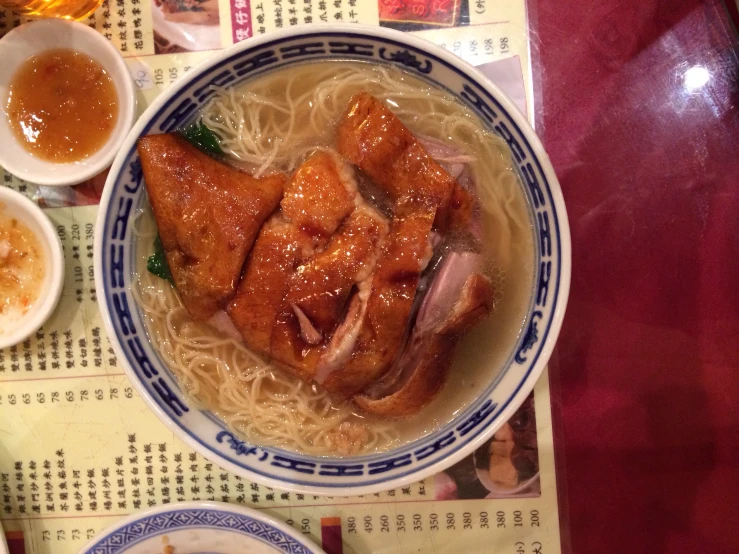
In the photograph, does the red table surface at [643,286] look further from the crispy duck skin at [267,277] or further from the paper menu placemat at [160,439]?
the crispy duck skin at [267,277]

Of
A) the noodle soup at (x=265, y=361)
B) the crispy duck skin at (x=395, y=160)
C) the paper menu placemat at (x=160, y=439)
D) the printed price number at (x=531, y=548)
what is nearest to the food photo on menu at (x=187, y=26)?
the paper menu placemat at (x=160, y=439)

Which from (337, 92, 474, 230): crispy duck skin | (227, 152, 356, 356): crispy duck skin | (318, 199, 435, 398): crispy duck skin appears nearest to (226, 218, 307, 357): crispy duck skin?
(227, 152, 356, 356): crispy duck skin

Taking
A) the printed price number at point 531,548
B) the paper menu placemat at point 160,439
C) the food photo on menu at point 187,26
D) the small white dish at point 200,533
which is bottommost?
the printed price number at point 531,548

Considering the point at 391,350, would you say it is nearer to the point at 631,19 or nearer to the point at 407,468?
the point at 407,468

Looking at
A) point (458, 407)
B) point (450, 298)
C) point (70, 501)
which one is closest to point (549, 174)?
point (450, 298)

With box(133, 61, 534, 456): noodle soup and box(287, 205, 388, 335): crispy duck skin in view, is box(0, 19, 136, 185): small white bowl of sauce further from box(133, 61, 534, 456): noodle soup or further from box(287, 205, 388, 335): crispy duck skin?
box(287, 205, 388, 335): crispy duck skin

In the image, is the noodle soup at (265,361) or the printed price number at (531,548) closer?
the noodle soup at (265,361)

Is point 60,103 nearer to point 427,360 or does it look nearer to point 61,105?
point 61,105
